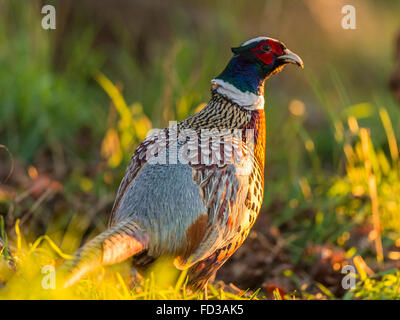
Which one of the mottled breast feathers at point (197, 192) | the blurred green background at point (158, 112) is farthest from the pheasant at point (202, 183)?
the blurred green background at point (158, 112)

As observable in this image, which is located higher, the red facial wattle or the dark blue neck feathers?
the red facial wattle

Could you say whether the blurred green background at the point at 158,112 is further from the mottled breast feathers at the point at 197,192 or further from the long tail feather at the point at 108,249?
the long tail feather at the point at 108,249

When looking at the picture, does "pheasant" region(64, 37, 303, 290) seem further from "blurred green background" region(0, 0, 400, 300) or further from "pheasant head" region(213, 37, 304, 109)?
"blurred green background" region(0, 0, 400, 300)

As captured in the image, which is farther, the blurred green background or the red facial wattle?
the blurred green background

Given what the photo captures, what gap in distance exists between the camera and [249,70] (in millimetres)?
3074

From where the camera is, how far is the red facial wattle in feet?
10.0

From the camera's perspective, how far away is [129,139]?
4555 mm

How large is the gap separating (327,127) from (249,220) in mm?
5317

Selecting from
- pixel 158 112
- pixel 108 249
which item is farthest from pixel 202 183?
pixel 158 112

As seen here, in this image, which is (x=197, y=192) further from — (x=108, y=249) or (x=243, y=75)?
(x=243, y=75)

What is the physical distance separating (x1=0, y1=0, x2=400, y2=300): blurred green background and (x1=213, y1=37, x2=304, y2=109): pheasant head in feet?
3.54

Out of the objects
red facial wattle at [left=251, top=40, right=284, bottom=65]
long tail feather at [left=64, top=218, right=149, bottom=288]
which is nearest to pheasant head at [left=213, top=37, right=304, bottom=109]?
red facial wattle at [left=251, top=40, right=284, bottom=65]

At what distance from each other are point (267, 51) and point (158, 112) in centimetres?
188

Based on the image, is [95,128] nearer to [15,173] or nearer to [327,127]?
[15,173]
